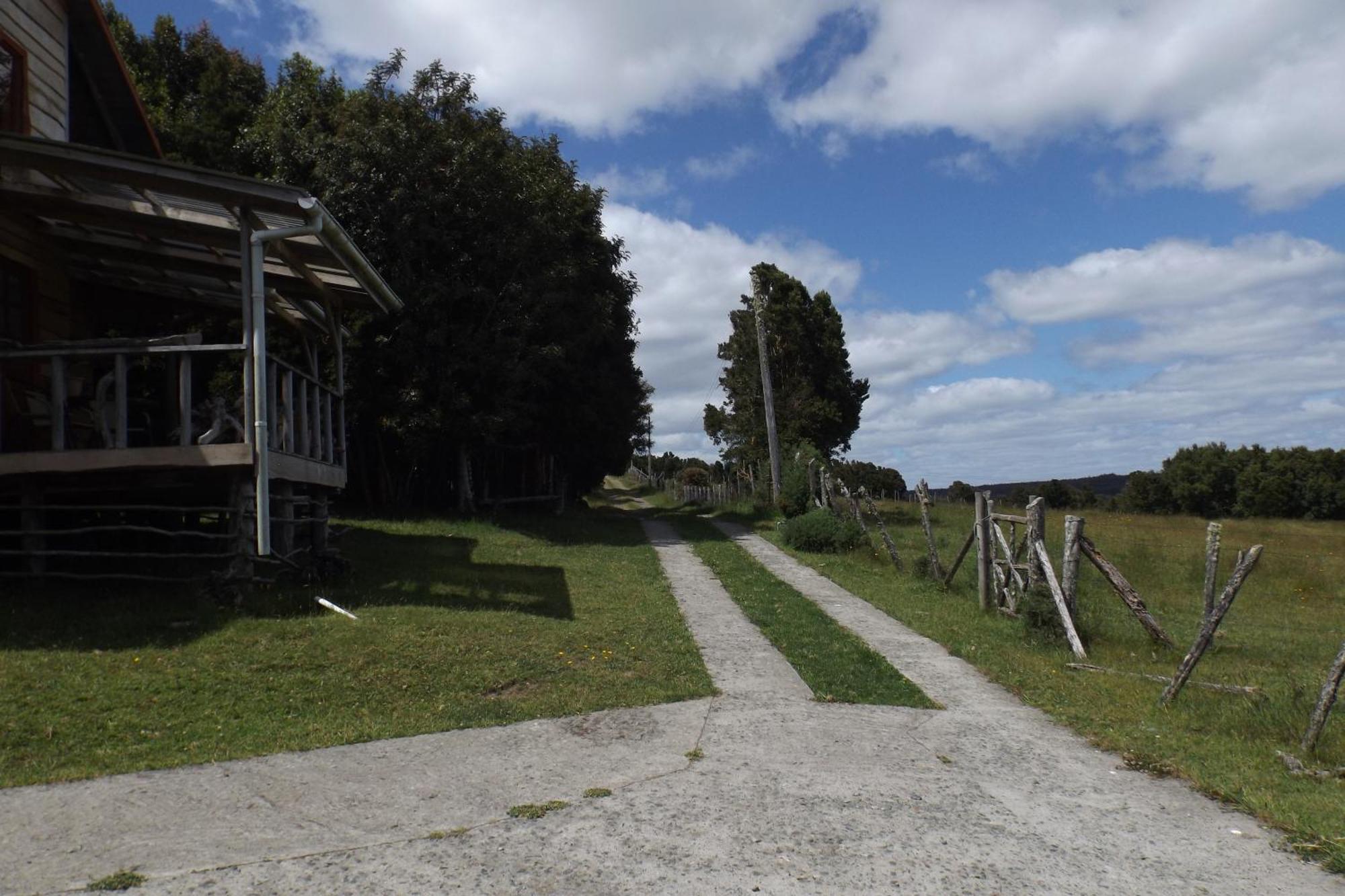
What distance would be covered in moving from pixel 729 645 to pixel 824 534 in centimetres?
1088

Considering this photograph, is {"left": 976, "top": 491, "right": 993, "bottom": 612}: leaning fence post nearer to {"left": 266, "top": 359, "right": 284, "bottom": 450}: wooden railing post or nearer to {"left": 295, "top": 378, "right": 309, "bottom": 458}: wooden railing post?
{"left": 295, "top": 378, "right": 309, "bottom": 458}: wooden railing post

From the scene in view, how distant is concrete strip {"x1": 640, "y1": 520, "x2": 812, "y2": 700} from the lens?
28.1 ft

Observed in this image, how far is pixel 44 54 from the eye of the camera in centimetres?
1271

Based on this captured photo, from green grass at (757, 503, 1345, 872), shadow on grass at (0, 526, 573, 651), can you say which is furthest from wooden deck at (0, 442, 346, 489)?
green grass at (757, 503, 1345, 872)

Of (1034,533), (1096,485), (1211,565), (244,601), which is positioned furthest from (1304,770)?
(1096,485)

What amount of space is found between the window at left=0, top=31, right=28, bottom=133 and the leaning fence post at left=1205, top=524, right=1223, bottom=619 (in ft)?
43.7

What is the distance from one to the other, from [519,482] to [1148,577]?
Result: 19297 mm

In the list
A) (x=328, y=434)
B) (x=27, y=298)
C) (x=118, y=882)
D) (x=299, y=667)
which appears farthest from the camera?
(x=328, y=434)

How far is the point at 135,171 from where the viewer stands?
937 centimetres

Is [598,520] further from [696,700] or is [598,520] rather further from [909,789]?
[909,789]

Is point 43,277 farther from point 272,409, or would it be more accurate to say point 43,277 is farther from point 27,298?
point 272,409

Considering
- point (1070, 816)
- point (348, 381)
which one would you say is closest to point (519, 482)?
point (348, 381)

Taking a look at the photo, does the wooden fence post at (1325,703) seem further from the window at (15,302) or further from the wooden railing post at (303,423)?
the window at (15,302)

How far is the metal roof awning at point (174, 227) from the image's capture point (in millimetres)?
9367
